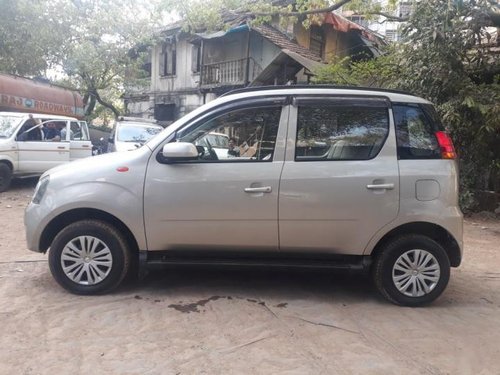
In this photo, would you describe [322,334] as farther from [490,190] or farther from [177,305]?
[490,190]

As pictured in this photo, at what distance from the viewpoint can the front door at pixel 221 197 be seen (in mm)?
4086

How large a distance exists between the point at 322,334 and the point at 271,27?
17.1 m

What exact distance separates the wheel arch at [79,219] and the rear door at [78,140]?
25.5ft

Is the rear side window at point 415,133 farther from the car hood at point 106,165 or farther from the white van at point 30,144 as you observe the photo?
the white van at point 30,144

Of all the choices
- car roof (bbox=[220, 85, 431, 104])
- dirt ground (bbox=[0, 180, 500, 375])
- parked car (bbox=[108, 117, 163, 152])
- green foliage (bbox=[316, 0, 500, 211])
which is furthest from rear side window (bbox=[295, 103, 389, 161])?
parked car (bbox=[108, 117, 163, 152])

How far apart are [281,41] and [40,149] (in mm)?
10377

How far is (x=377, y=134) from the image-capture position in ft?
13.8

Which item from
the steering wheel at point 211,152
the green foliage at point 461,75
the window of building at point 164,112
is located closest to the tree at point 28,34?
the window of building at point 164,112

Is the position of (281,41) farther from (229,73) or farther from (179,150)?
(179,150)

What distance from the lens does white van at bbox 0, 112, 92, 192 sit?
10367 millimetres

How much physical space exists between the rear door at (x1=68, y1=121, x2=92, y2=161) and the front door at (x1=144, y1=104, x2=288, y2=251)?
8313 mm

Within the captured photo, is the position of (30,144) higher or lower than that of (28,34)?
lower

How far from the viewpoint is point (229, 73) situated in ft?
63.9

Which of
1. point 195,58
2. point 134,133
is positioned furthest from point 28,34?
point 134,133
